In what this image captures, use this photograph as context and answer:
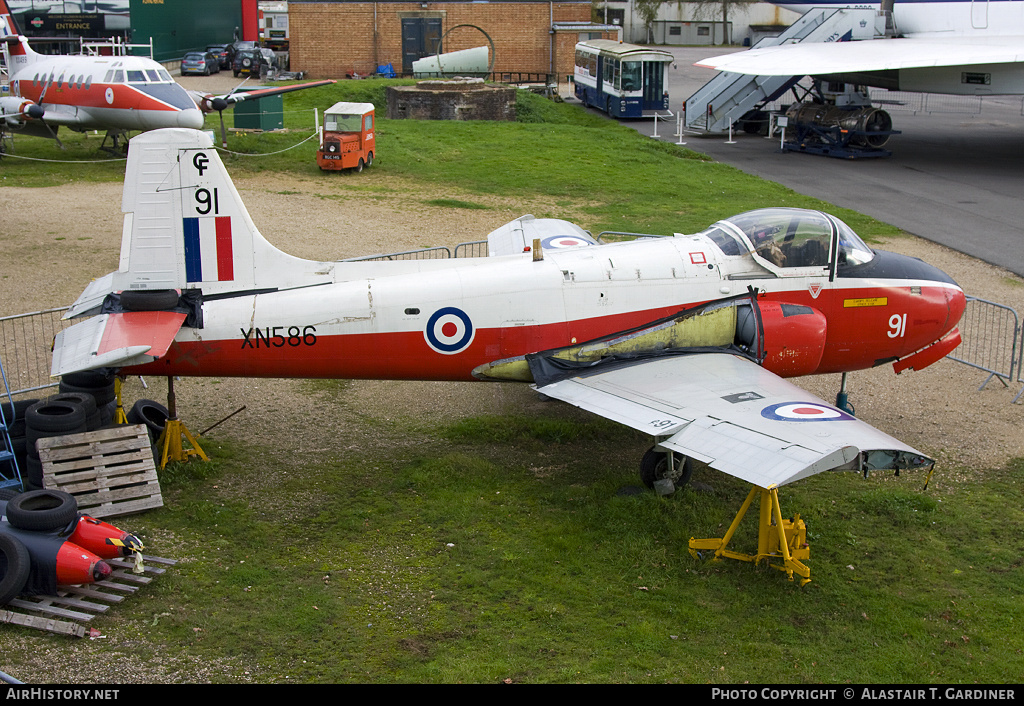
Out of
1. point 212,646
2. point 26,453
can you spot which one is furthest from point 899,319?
point 26,453

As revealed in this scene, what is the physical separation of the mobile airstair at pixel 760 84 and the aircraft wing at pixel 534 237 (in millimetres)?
24853

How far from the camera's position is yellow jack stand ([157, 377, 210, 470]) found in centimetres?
1117

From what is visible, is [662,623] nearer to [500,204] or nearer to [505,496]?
[505,496]

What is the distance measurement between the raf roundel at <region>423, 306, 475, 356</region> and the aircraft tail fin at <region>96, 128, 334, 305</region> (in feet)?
6.53

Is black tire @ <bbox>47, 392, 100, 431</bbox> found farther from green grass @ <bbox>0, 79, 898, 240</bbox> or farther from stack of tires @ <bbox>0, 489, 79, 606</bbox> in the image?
Answer: green grass @ <bbox>0, 79, 898, 240</bbox>

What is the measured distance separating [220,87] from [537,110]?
20.6 m

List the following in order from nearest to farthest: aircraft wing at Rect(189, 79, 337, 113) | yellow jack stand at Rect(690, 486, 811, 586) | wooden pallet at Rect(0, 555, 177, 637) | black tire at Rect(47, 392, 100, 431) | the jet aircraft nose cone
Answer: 1. wooden pallet at Rect(0, 555, 177, 637)
2. yellow jack stand at Rect(690, 486, 811, 586)
3. black tire at Rect(47, 392, 100, 431)
4. the jet aircraft nose cone
5. aircraft wing at Rect(189, 79, 337, 113)

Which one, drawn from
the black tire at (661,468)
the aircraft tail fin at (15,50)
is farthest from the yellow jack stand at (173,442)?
the aircraft tail fin at (15,50)

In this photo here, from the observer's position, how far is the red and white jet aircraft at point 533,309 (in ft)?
34.8

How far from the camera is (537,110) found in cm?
4372

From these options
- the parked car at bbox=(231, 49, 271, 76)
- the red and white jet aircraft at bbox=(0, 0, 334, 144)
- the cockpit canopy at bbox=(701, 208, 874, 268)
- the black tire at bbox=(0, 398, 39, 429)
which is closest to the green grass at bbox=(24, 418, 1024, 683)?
the black tire at bbox=(0, 398, 39, 429)

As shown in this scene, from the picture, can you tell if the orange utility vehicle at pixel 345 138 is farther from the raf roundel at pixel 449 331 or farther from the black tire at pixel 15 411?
the raf roundel at pixel 449 331

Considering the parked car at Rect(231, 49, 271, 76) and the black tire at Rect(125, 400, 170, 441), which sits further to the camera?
the parked car at Rect(231, 49, 271, 76)

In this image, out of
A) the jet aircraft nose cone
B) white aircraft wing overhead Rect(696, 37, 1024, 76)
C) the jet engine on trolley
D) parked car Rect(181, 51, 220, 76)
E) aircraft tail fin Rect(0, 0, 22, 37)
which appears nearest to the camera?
the jet aircraft nose cone
